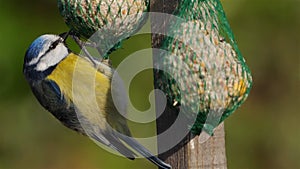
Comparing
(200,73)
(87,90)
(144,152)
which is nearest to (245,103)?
(87,90)

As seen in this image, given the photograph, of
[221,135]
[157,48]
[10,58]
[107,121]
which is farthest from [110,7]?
[10,58]

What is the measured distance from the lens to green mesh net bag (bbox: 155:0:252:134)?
2.60 m

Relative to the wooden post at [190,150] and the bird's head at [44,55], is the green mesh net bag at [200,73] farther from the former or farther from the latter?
the bird's head at [44,55]

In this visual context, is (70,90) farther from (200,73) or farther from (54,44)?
(200,73)

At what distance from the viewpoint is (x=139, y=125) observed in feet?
15.5

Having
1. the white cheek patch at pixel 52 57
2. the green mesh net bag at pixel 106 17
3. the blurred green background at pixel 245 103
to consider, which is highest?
the green mesh net bag at pixel 106 17

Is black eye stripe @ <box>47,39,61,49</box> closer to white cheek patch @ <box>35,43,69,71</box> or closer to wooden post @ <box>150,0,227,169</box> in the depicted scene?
white cheek patch @ <box>35,43,69,71</box>

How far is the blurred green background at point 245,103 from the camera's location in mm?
5012

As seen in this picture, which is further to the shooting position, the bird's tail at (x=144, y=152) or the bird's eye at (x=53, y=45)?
the bird's eye at (x=53, y=45)

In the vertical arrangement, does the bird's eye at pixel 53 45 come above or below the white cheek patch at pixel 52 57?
above

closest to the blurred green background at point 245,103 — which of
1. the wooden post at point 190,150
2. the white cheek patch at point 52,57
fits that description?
the white cheek patch at point 52,57

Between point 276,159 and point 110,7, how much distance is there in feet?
8.41

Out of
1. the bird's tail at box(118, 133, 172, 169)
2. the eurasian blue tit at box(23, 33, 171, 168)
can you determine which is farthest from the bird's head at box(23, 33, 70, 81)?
the bird's tail at box(118, 133, 172, 169)

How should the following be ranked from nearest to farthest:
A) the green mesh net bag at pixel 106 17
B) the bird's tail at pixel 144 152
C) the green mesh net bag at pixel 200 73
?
the green mesh net bag at pixel 200 73 < the bird's tail at pixel 144 152 < the green mesh net bag at pixel 106 17
